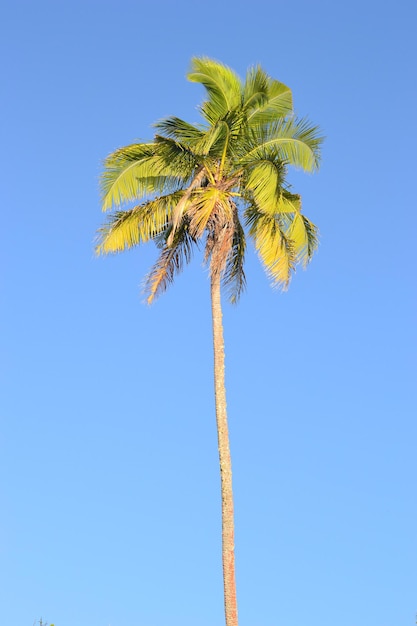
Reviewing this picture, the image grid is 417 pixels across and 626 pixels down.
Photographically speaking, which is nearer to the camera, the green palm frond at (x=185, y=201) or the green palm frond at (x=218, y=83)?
the green palm frond at (x=185, y=201)

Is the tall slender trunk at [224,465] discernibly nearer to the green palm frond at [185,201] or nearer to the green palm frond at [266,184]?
the green palm frond at [185,201]

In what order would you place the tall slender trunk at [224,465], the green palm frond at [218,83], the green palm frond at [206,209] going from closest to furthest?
the tall slender trunk at [224,465]
the green palm frond at [206,209]
the green palm frond at [218,83]

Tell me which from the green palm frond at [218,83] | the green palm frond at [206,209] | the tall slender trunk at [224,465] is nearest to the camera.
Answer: the tall slender trunk at [224,465]

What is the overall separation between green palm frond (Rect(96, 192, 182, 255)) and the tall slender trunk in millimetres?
2013

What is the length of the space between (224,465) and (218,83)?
8.76 meters

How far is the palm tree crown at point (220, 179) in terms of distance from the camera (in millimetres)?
23266

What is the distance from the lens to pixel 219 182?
2364 centimetres

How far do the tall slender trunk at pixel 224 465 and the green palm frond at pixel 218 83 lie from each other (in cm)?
399

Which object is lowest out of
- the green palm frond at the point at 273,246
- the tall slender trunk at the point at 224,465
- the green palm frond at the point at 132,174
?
the tall slender trunk at the point at 224,465

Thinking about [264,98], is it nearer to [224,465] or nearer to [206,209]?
[206,209]

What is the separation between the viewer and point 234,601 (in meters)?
20.0

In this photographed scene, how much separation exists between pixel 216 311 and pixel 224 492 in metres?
4.19

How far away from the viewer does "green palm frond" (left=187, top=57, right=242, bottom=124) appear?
2389cm

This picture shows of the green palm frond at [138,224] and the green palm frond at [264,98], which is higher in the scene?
the green palm frond at [264,98]
